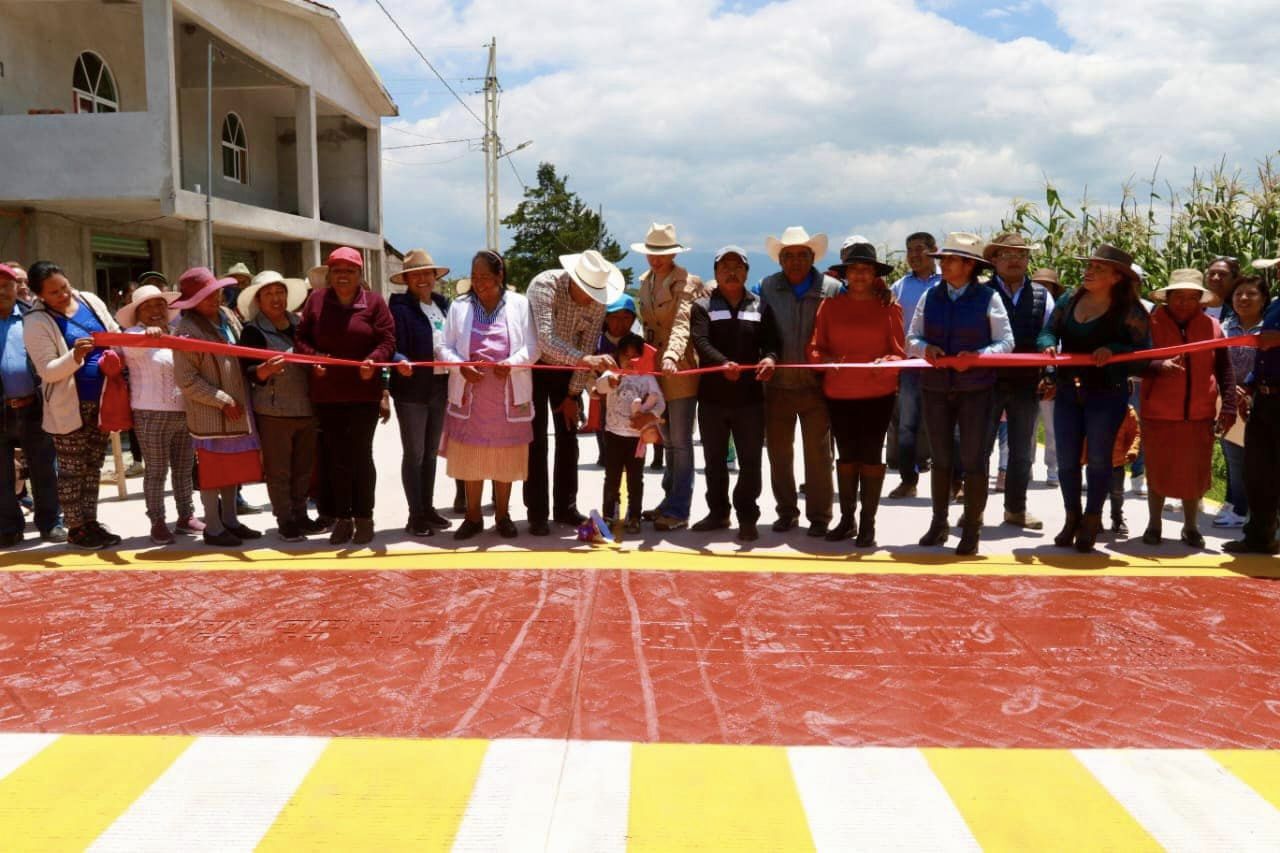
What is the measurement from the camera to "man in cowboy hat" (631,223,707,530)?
25.2ft

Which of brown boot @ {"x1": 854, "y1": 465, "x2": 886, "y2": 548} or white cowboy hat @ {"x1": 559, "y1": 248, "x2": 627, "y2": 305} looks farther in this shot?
white cowboy hat @ {"x1": 559, "y1": 248, "x2": 627, "y2": 305}

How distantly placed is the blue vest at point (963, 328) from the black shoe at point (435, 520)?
12.3ft

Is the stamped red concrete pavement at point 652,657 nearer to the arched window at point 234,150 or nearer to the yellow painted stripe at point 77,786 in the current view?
the yellow painted stripe at point 77,786

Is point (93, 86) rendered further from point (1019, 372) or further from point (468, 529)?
point (1019, 372)

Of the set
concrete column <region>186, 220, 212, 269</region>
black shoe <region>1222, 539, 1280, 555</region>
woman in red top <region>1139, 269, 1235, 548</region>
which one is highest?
concrete column <region>186, 220, 212, 269</region>

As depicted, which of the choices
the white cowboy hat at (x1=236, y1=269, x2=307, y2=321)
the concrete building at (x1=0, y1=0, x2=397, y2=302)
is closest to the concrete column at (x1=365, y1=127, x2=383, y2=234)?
the concrete building at (x1=0, y1=0, x2=397, y2=302)

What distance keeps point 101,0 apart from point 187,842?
1589 cm

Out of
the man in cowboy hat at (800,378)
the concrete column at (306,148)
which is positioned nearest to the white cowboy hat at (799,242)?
the man in cowboy hat at (800,378)

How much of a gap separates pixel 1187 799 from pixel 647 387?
459cm

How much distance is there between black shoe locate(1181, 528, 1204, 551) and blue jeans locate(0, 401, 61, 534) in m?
7.83

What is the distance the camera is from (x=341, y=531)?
741 centimetres

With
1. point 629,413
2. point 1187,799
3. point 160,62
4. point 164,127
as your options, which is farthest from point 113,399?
point 160,62

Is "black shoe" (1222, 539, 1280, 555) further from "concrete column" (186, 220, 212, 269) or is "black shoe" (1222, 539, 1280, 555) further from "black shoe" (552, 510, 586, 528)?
"concrete column" (186, 220, 212, 269)

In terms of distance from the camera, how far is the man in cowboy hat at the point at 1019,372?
7.69m
